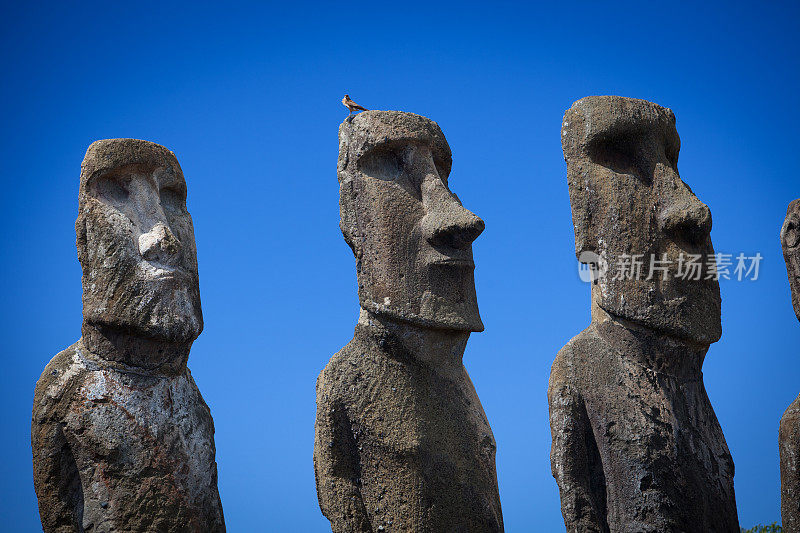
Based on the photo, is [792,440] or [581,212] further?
[581,212]

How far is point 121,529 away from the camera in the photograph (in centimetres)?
639

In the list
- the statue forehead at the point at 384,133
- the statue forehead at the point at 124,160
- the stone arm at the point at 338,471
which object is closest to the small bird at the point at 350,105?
the statue forehead at the point at 384,133

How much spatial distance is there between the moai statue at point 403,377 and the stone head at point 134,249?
3.71 feet

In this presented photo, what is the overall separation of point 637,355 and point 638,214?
2.85ft

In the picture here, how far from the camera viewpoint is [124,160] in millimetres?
6973

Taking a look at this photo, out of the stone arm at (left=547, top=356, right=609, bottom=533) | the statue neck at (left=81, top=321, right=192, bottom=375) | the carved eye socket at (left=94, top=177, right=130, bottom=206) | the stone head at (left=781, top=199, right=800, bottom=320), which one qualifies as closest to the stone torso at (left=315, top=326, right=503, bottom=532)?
the stone arm at (left=547, top=356, right=609, bottom=533)

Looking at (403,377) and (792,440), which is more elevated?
(403,377)

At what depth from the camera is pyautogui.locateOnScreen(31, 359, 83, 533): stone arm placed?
21.4 ft

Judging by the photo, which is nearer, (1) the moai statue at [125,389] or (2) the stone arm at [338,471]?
(2) the stone arm at [338,471]

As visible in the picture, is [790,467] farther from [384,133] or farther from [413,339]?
[384,133]

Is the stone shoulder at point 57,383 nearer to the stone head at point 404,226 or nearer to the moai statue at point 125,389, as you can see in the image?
the moai statue at point 125,389

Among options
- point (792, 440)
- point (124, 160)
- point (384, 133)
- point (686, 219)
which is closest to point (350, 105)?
point (384, 133)

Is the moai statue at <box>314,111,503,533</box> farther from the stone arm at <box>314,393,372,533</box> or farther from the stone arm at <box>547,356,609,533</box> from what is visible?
the stone arm at <box>547,356,609,533</box>

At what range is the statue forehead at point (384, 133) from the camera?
264 inches
